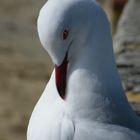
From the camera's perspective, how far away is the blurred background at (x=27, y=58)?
359cm

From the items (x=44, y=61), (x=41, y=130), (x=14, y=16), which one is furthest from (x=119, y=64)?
(x=14, y=16)

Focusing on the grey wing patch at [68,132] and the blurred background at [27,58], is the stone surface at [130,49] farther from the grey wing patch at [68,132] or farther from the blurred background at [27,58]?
the grey wing patch at [68,132]

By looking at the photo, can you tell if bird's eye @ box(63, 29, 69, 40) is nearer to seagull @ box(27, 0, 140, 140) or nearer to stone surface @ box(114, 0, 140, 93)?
seagull @ box(27, 0, 140, 140)

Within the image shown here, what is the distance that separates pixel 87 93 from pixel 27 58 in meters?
4.76

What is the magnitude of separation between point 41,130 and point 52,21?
442 mm

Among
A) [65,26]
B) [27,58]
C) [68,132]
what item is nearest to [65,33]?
[65,26]

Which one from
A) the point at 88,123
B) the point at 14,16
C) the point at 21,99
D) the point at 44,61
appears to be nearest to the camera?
the point at 88,123

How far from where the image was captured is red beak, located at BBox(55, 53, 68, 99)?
2.39m

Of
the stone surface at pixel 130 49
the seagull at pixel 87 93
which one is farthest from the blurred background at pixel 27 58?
the seagull at pixel 87 93


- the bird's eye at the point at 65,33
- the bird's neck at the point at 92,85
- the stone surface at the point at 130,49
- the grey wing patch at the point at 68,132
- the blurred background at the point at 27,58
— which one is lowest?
the blurred background at the point at 27,58

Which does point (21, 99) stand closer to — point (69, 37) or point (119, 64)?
point (119, 64)

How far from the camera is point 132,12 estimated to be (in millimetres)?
4223

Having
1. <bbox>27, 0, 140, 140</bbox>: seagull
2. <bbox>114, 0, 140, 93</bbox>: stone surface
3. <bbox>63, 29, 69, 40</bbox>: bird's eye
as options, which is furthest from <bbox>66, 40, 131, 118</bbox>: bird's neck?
<bbox>114, 0, 140, 93</bbox>: stone surface

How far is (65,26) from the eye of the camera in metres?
2.29
